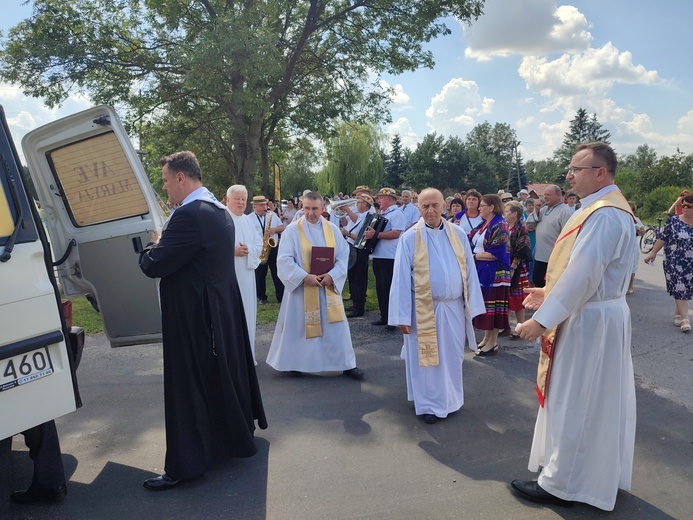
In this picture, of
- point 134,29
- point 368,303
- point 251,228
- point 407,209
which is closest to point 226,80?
point 134,29

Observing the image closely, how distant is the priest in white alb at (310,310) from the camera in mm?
5832

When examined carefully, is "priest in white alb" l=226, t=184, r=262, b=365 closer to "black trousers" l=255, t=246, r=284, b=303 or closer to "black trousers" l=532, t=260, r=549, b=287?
"black trousers" l=255, t=246, r=284, b=303

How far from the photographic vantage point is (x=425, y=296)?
4781 millimetres

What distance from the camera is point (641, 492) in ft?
11.3

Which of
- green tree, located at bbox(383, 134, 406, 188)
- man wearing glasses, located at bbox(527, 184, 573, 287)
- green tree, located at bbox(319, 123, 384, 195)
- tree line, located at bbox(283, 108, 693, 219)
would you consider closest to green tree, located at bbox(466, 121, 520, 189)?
tree line, located at bbox(283, 108, 693, 219)

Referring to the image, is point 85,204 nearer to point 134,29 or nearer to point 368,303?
point 368,303

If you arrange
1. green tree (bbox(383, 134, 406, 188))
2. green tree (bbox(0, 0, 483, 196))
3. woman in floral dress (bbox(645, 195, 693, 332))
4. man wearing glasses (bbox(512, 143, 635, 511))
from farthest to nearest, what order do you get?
1. green tree (bbox(383, 134, 406, 188))
2. green tree (bbox(0, 0, 483, 196))
3. woman in floral dress (bbox(645, 195, 693, 332))
4. man wearing glasses (bbox(512, 143, 635, 511))

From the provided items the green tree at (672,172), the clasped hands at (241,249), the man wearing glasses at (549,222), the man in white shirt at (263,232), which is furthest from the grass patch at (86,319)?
the green tree at (672,172)

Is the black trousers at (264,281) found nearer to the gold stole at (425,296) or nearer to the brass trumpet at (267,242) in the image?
the brass trumpet at (267,242)

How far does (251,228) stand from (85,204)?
2.39m

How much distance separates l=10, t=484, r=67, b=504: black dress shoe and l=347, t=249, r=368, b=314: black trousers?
6086 millimetres

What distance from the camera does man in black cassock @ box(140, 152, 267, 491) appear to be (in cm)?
349

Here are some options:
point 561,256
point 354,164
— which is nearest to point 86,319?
point 561,256

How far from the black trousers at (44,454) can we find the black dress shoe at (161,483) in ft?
1.79
